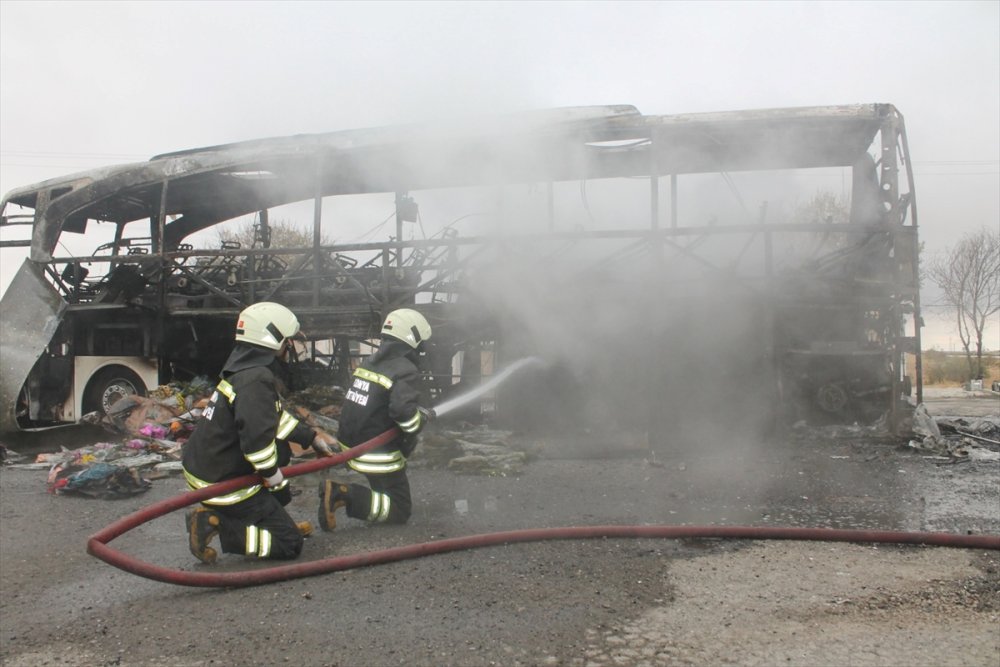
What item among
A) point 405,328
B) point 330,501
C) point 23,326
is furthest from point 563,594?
point 23,326

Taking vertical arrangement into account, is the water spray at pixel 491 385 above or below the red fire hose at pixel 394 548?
above

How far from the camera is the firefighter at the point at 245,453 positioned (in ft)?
13.2

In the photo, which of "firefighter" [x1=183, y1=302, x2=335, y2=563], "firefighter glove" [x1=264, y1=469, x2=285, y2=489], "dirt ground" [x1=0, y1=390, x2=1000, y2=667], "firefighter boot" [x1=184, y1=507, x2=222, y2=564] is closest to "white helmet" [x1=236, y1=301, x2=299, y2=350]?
"firefighter" [x1=183, y1=302, x2=335, y2=563]

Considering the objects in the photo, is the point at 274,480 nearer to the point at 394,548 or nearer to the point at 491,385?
the point at 394,548

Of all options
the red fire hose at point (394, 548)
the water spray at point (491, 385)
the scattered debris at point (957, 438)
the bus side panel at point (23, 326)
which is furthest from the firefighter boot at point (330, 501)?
the bus side panel at point (23, 326)

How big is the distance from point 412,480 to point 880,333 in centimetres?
530

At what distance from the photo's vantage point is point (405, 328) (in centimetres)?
528

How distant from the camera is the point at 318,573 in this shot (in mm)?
3818

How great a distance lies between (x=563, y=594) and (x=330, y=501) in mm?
1995

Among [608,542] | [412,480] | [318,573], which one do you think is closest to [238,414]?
[318,573]

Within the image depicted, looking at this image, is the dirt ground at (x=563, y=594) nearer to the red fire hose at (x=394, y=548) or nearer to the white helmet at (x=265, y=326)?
the red fire hose at (x=394, y=548)

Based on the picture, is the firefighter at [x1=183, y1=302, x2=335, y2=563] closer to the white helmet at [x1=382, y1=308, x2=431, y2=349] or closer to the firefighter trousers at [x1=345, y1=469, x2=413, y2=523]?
the firefighter trousers at [x1=345, y1=469, x2=413, y2=523]

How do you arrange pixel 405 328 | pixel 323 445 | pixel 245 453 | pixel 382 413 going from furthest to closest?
1. pixel 323 445
2. pixel 405 328
3. pixel 382 413
4. pixel 245 453

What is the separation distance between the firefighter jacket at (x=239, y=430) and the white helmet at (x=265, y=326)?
0.06 meters
